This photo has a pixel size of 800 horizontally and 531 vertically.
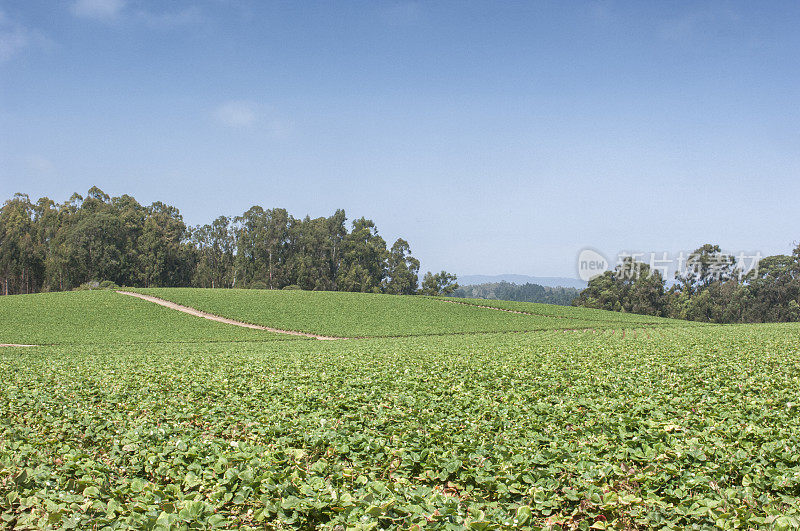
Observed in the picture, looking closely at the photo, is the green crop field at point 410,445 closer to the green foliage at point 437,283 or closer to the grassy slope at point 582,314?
the grassy slope at point 582,314

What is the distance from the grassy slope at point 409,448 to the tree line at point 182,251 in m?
77.3

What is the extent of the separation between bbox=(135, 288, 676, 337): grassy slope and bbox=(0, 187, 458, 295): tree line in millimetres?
31171

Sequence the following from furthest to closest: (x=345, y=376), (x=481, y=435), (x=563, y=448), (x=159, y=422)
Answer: (x=345, y=376)
(x=159, y=422)
(x=481, y=435)
(x=563, y=448)

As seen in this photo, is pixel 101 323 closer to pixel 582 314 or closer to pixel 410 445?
pixel 410 445

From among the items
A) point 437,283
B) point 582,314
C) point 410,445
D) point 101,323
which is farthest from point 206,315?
point 437,283

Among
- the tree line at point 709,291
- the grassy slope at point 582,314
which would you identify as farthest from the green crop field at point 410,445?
the tree line at point 709,291

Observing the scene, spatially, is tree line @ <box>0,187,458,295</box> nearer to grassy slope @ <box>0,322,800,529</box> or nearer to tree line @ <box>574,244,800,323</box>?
tree line @ <box>574,244,800,323</box>

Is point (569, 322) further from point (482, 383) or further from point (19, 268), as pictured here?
point (19, 268)

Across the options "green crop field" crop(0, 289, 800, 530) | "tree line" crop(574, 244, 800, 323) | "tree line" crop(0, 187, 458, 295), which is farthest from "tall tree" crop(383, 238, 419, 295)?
"green crop field" crop(0, 289, 800, 530)

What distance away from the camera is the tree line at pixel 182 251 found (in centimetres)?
7850

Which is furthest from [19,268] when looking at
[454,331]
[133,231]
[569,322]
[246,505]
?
[246,505]

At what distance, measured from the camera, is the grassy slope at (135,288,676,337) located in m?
40.2

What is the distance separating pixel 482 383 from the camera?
1102cm

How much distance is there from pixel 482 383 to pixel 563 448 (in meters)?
4.79
